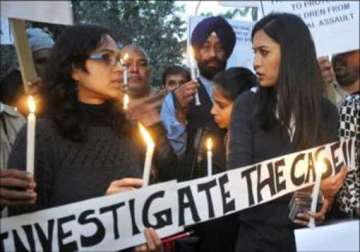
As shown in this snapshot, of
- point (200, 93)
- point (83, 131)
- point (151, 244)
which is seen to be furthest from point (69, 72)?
point (200, 93)

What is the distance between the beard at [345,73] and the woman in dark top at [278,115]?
1160 mm

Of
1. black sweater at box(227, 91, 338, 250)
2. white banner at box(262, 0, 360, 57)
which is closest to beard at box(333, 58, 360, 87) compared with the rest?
white banner at box(262, 0, 360, 57)

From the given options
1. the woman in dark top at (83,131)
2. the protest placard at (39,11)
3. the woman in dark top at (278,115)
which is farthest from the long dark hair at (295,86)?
the protest placard at (39,11)

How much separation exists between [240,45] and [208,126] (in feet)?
3.82

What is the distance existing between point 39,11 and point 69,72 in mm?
435

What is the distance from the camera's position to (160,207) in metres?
2.38

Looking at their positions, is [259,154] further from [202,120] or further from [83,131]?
[202,120]

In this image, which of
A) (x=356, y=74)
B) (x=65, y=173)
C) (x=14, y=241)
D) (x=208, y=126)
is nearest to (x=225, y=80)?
(x=208, y=126)

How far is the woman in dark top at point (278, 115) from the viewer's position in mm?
2805

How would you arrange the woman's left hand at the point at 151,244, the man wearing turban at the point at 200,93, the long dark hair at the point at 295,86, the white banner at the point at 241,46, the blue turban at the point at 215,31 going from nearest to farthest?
the woman's left hand at the point at 151,244 → the long dark hair at the point at 295,86 → the man wearing turban at the point at 200,93 → the blue turban at the point at 215,31 → the white banner at the point at 241,46

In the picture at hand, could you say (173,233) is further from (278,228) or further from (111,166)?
(278,228)

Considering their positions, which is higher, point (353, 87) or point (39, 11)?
point (39, 11)

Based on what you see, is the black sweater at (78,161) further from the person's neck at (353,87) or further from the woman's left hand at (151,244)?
the person's neck at (353,87)

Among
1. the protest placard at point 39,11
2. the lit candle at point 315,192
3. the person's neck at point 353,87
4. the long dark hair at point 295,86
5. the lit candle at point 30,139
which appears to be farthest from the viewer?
the person's neck at point 353,87
